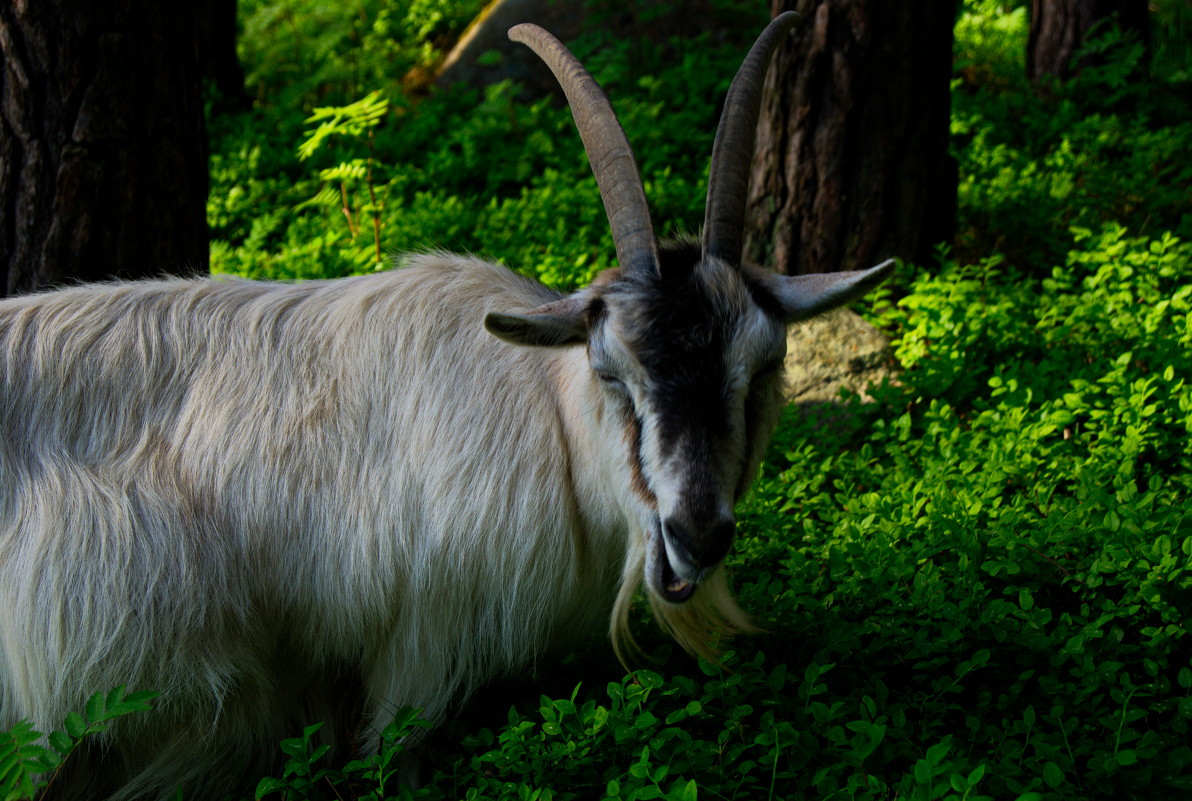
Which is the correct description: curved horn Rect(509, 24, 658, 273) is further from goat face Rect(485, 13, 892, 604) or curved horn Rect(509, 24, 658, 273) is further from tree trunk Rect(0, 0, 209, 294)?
tree trunk Rect(0, 0, 209, 294)

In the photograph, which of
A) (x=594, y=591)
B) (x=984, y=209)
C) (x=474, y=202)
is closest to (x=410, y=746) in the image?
(x=594, y=591)

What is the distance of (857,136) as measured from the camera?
5508 mm

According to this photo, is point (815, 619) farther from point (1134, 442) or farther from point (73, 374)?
point (73, 374)

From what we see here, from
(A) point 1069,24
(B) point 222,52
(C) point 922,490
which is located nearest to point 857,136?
(C) point 922,490

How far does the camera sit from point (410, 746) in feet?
11.1

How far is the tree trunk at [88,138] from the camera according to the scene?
4266mm

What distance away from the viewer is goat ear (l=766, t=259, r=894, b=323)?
3.10 meters

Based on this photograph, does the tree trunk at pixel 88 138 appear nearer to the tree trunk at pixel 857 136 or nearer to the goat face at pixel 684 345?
the goat face at pixel 684 345

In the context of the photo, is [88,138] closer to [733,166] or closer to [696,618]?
[733,166]

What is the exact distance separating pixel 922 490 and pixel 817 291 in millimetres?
1233

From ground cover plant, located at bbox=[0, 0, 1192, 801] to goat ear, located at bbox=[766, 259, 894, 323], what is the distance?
935mm

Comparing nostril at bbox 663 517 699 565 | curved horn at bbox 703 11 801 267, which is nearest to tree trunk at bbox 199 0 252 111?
curved horn at bbox 703 11 801 267

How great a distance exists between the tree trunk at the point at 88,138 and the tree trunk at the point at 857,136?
303cm

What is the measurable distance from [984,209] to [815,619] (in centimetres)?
376
